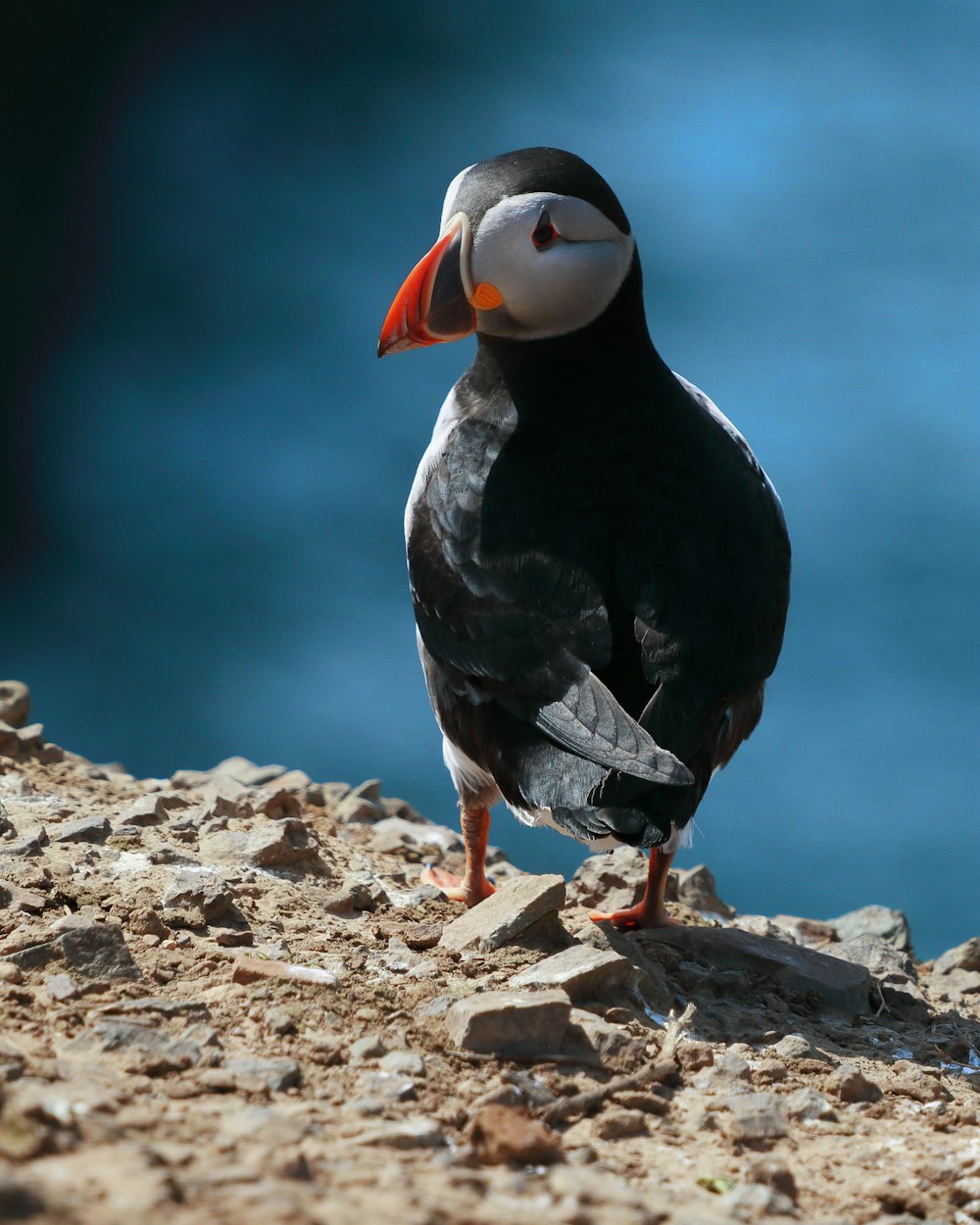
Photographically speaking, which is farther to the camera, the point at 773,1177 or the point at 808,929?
the point at 808,929

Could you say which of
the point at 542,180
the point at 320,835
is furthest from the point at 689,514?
the point at 320,835

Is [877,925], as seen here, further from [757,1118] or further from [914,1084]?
[757,1118]

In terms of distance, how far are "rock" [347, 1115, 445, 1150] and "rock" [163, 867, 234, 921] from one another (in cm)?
179

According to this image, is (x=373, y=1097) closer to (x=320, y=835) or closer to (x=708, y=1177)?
(x=708, y=1177)

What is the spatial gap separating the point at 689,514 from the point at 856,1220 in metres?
2.62

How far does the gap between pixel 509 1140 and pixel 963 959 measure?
449 cm

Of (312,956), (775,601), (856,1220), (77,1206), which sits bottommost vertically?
(77,1206)

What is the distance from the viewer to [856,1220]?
2645 millimetres

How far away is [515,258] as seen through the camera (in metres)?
5.01

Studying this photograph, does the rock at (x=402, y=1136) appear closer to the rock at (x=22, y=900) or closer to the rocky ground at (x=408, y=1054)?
the rocky ground at (x=408, y=1054)

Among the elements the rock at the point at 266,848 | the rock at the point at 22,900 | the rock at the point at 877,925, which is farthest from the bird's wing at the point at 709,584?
the rock at the point at 877,925

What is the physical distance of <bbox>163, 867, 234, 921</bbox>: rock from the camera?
14.0 feet

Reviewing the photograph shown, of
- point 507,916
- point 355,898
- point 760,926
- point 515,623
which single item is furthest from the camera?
point 760,926

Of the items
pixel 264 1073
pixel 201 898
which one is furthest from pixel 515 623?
pixel 264 1073
